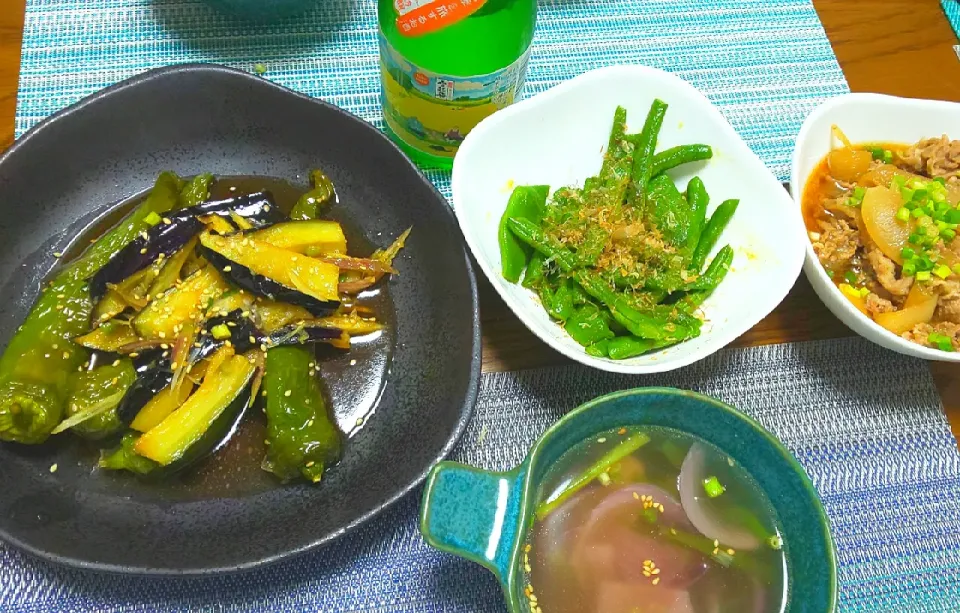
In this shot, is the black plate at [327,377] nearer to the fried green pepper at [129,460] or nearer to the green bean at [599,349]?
the fried green pepper at [129,460]

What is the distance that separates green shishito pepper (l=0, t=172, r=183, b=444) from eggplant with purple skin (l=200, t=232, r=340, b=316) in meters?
0.23

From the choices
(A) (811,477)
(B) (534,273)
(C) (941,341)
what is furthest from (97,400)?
(C) (941,341)

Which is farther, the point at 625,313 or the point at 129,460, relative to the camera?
the point at 625,313

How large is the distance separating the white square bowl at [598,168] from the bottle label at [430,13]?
24 centimetres

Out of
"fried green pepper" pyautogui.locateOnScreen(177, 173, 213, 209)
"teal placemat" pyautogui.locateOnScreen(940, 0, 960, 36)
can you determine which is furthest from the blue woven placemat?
"teal placemat" pyautogui.locateOnScreen(940, 0, 960, 36)

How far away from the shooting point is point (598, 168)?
187cm

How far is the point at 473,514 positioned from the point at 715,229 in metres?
0.98

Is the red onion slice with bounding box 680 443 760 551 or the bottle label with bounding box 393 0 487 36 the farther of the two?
the bottle label with bounding box 393 0 487 36

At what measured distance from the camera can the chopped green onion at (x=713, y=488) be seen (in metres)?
1.43

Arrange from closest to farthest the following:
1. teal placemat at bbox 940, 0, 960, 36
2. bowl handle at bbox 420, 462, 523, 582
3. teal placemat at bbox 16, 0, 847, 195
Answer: bowl handle at bbox 420, 462, 523, 582 < teal placemat at bbox 16, 0, 847, 195 < teal placemat at bbox 940, 0, 960, 36

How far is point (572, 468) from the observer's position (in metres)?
1.44

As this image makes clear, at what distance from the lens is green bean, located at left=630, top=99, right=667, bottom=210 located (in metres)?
1.75

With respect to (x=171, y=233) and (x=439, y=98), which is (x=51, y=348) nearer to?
(x=171, y=233)

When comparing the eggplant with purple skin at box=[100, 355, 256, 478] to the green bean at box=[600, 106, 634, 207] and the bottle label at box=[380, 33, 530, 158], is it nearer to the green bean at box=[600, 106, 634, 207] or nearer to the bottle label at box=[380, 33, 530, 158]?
the bottle label at box=[380, 33, 530, 158]
